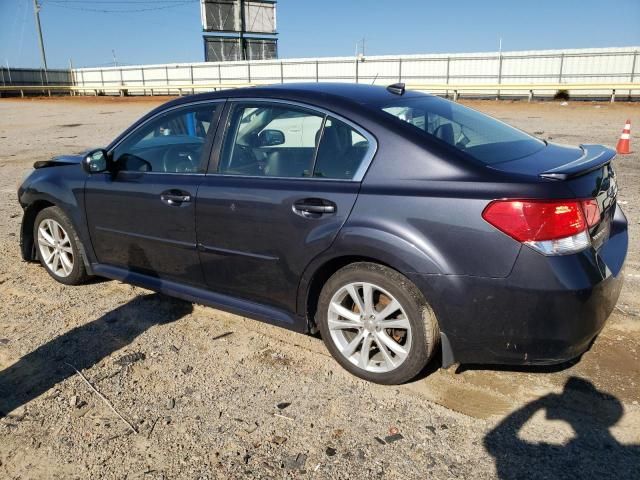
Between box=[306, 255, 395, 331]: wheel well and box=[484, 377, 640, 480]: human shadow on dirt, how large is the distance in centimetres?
102

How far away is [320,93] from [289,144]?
0.38m

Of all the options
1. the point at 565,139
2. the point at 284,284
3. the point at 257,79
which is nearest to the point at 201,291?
the point at 284,284

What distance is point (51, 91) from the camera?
50.4 m

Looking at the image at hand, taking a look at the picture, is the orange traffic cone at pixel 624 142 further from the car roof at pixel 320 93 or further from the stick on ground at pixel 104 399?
the stick on ground at pixel 104 399

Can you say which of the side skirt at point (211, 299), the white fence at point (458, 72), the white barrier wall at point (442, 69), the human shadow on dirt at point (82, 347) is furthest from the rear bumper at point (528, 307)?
the white fence at point (458, 72)

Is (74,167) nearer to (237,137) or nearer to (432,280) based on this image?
(237,137)

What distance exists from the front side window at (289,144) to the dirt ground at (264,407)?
1163 millimetres

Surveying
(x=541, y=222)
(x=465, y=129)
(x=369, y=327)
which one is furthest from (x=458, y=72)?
(x=541, y=222)

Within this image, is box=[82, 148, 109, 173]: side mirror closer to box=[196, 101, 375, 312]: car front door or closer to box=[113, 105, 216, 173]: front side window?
box=[113, 105, 216, 173]: front side window

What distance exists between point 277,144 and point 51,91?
5393 cm

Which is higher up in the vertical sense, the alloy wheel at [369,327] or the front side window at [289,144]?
the front side window at [289,144]

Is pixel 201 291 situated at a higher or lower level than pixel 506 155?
lower

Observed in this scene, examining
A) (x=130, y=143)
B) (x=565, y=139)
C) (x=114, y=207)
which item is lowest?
(x=565, y=139)

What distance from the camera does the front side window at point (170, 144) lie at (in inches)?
149
